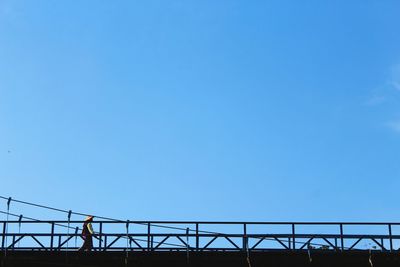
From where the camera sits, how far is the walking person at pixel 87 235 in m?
25.0

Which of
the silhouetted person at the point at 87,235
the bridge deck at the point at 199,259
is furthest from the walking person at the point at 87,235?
the bridge deck at the point at 199,259

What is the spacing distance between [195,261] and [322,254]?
3.75 meters

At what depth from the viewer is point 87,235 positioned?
2514cm

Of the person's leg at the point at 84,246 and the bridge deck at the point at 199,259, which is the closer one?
the bridge deck at the point at 199,259

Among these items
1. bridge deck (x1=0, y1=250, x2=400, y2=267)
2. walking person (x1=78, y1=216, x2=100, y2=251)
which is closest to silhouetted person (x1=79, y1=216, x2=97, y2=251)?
walking person (x1=78, y1=216, x2=100, y2=251)

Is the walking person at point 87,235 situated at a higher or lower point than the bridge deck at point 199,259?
higher

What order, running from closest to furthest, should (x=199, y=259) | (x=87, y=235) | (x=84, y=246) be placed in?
(x=199, y=259) → (x=84, y=246) → (x=87, y=235)

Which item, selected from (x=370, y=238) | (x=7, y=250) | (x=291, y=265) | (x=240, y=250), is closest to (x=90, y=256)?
(x=7, y=250)

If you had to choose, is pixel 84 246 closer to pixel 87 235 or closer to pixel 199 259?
pixel 87 235

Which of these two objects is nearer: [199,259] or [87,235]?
[199,259]

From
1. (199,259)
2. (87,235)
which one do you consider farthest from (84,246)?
(199,259)

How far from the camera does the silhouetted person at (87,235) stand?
25000 mm

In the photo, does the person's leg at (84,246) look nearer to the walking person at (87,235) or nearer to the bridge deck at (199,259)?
the walking person at (87,235)

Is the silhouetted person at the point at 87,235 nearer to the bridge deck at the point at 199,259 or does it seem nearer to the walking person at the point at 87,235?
the walking person at the point at 87,235
